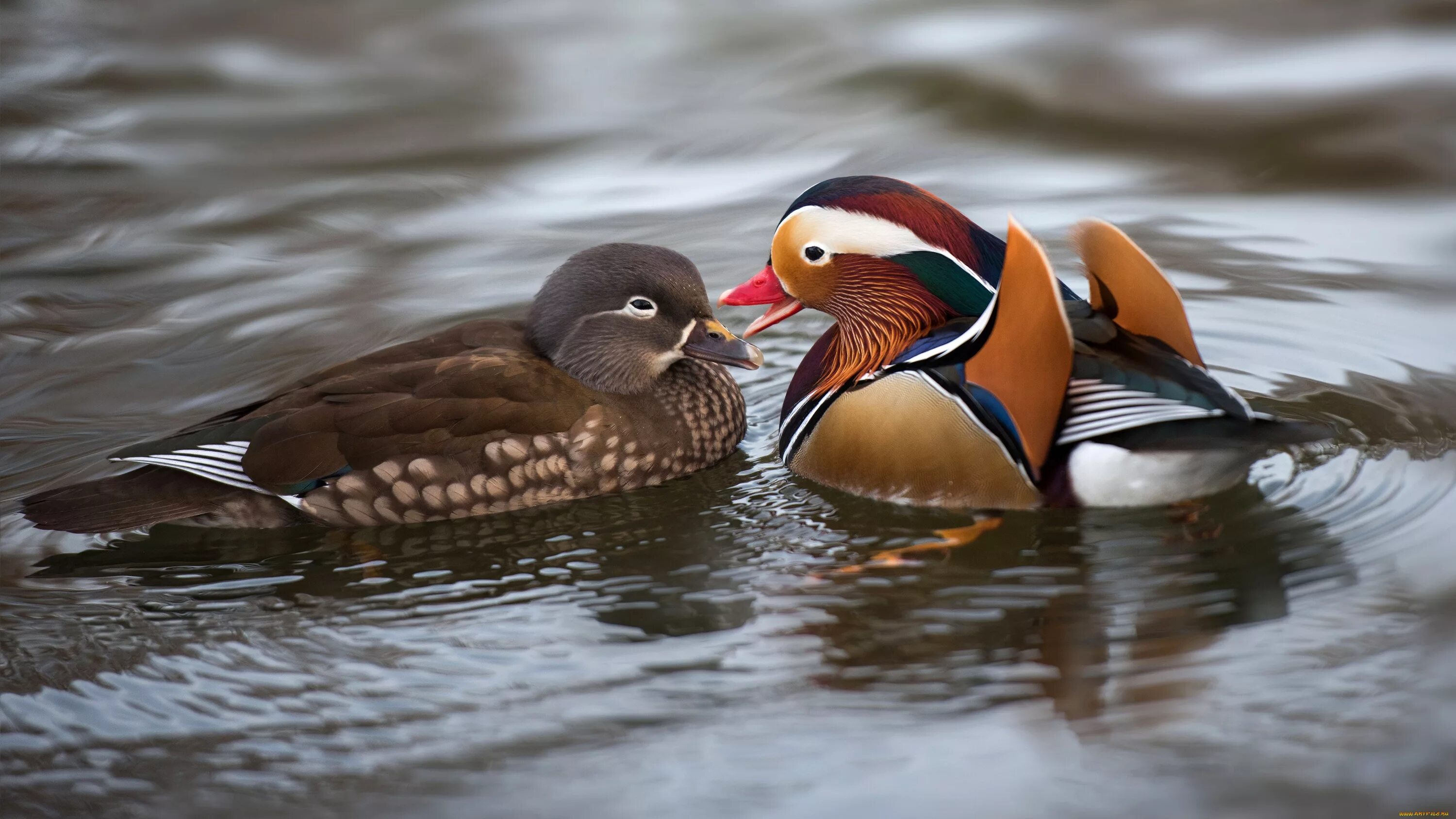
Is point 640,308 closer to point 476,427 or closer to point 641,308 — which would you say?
point 641,308

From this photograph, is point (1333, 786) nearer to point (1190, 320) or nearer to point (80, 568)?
point (1190, 320)

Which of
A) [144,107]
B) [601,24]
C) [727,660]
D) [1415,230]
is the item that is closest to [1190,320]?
[1415,230]

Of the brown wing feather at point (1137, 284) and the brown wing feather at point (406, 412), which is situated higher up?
the brown wing feather at point (1137, 284)

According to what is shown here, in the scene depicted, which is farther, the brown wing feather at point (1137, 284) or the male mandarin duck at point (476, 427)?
Result: the male mandarin duck at point (476, 427)

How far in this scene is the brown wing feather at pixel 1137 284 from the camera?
401 cm

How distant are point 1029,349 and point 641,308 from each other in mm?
1437

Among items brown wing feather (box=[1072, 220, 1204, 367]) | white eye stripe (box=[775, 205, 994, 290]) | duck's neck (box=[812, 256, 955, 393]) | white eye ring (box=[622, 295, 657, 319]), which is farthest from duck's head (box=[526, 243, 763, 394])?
brown wing feather (box=[1072, 220, 1204, 367])

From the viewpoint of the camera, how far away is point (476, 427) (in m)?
4.43

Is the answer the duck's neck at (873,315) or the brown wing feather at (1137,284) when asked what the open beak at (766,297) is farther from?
the brown wing feather at (1137,284)

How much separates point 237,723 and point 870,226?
229cm

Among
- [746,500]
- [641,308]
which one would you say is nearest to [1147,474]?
[746,500]

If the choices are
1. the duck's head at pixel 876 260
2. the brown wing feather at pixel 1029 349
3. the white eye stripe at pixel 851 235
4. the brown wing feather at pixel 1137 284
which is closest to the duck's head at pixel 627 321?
the duck's head at pixel 876 260

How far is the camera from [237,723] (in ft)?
11.2

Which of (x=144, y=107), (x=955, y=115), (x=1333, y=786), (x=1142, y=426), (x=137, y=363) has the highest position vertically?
(x=144, y=107)
